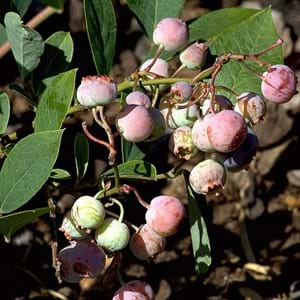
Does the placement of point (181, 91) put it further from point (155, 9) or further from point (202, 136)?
point (155, 9)

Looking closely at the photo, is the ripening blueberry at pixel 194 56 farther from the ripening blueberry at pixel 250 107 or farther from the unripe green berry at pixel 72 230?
the unripe green berry at pixel 72 230

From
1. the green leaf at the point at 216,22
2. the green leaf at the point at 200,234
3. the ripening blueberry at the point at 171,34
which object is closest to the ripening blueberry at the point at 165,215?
the green leaf at the point at 200,234

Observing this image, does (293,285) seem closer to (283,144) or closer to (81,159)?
(283,144)

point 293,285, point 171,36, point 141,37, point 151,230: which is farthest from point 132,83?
point 141,37

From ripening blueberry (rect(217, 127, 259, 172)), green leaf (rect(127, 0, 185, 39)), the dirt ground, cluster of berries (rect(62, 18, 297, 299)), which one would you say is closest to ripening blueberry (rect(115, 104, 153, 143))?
cluster of berries (rect(62, 18, 297, 299))

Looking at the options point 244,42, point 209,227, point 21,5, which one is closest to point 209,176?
point 244,42

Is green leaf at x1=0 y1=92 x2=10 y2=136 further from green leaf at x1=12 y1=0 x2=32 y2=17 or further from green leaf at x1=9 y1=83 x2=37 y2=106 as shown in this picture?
green leaf at x1=12 y1=0 x2=32 y2=17
